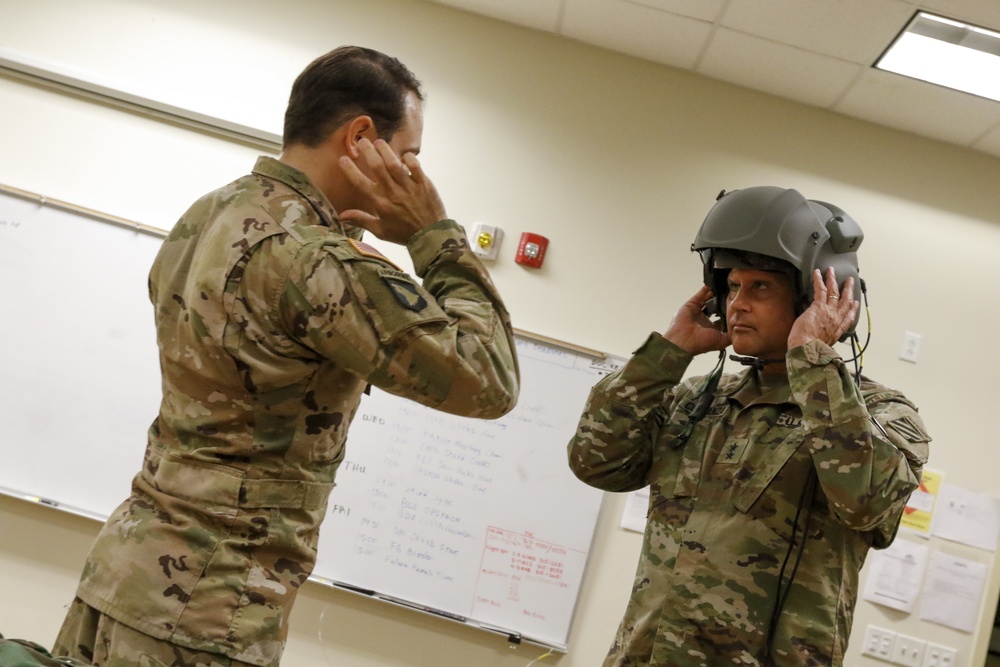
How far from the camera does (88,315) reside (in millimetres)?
3434

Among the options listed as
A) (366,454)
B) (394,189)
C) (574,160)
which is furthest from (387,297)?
(574,160)

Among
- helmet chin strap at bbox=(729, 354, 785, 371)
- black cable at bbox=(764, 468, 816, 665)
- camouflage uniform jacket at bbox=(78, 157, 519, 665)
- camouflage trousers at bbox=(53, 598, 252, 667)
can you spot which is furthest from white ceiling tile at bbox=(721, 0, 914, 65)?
camouflage trousers at bbox=(53, 598, 252, 667)

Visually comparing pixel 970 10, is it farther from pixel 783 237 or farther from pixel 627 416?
pixel 627 416

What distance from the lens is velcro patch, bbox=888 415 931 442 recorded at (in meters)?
1.58

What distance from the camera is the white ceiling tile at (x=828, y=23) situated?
2.96 meters

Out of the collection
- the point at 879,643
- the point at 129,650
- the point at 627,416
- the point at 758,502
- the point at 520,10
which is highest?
the point at 520,10

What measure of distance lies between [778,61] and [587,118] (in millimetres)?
773

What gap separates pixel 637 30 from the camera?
3447mm

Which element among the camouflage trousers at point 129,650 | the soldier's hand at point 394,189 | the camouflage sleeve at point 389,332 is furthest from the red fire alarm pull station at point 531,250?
the camouflage trousers at point 129,650

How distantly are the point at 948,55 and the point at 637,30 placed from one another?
44.3 inches

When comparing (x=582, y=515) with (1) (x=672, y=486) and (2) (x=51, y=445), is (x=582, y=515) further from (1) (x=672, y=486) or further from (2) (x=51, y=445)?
(2) (x=51, y=445)

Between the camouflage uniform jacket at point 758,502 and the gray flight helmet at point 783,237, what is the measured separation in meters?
0.19

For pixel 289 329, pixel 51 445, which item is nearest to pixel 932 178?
pixel 289 329

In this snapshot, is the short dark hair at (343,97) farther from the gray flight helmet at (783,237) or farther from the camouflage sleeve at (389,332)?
the gray flight helmet at (783,237)
